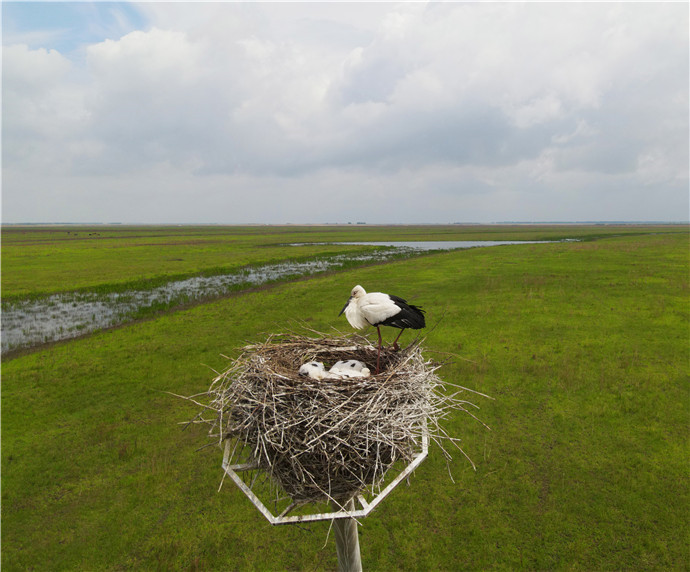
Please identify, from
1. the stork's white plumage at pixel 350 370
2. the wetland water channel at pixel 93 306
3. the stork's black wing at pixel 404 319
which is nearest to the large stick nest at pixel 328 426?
the stork's white plumage at pixel 350 370

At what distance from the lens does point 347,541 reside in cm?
338

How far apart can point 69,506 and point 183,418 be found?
306 centimetres

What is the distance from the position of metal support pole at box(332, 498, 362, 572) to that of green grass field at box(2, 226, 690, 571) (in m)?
0.47

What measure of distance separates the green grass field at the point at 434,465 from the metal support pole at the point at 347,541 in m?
0.47

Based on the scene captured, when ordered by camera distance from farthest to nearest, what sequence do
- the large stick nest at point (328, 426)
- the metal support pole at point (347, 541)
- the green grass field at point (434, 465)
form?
the green grass field at point (434, 465), the metal support pole at point (347, 541), the large stick nest at point (328, 426)

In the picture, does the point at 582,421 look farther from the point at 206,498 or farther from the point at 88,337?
the point at 88,337

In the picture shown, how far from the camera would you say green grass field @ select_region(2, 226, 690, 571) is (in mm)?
6133

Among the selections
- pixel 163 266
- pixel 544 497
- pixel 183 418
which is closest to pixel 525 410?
pixel 544 497

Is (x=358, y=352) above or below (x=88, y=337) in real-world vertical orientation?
above

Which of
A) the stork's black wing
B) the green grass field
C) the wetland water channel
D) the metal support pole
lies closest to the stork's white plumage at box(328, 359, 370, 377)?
the stork's black wing

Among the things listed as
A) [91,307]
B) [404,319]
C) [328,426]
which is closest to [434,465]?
[404,319]

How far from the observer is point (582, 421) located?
9086 millimetres

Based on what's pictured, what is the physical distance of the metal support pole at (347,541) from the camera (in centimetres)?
329

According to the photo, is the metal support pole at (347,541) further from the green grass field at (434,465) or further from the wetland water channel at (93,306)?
the wetland water channel at (93,306)
